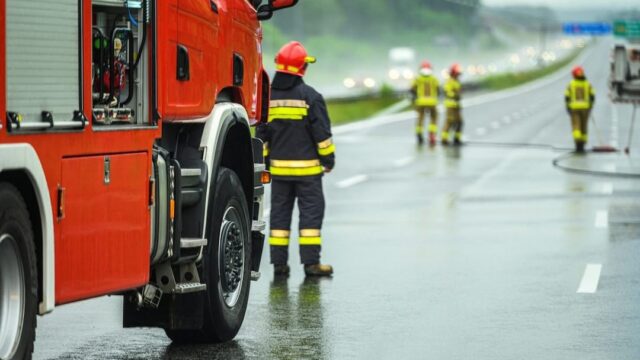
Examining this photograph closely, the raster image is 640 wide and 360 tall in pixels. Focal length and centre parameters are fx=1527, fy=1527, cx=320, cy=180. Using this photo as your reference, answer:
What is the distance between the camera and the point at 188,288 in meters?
8.05

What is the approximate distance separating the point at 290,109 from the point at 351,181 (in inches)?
445

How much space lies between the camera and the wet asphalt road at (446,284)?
8.73m

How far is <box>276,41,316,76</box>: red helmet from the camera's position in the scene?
483 inches

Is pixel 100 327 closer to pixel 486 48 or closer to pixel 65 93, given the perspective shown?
pixel 65 93

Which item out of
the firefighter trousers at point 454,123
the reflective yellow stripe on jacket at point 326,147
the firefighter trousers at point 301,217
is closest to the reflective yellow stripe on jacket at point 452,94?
the firefighter trousers at point 454,123

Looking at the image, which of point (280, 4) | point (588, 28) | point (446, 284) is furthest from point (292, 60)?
point (588, 28)

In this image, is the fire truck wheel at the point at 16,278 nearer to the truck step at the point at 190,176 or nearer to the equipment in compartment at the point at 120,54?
the equipment in compartment at the point at 120,54

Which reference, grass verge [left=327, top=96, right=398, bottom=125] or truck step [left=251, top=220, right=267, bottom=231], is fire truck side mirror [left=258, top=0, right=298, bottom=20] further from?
grass verge [left=327, top=96, right=398, bottom=125]

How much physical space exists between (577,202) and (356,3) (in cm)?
7727

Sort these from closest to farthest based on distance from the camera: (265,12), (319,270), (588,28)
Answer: (265,12), (319,270), (588,28)

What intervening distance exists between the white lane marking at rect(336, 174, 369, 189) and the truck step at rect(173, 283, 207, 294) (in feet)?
47.1

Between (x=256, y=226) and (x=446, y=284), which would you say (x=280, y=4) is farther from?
(x=446, y=284)

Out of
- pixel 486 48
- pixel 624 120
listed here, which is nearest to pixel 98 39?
pixel 624 120

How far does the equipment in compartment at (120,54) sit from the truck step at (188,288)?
3.23ft
